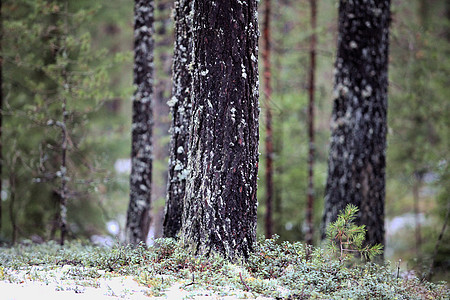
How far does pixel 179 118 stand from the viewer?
5945 mm

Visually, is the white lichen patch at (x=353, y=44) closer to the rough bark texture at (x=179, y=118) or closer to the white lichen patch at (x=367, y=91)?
the white lichen patch at (x=367, y=91)

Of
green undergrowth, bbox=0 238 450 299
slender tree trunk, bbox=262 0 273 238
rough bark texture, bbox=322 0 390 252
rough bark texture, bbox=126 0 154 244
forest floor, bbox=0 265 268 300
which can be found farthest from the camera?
slender tree trunk, bbox=262 0 273 238

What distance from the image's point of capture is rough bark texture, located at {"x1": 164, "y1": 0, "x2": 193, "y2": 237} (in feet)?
19.1

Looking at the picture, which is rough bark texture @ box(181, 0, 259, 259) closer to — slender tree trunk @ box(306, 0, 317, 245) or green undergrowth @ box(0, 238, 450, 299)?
green undergrowth @ box(0, 238, 450, 299)

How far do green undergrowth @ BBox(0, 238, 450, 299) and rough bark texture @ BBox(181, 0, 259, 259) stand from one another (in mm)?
284

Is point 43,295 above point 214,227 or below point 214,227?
below

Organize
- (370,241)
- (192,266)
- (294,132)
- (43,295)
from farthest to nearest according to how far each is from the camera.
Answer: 1. (294,132)
2. (370,241)
3. (192,266)
4. (43,295)

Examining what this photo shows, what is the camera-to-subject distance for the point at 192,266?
4715mm

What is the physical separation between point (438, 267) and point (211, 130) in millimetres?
6195

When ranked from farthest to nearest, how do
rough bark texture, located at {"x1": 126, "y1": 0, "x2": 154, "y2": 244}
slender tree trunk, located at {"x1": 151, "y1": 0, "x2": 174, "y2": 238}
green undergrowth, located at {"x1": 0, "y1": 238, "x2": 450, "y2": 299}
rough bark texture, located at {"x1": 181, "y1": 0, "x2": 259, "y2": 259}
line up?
slender tree trunk, located at {"x1": 151, "y1": 0, "x2": 174, "y2": 238} < rough bark texture, located at {"x1": 126, "y1": 0, "x2": 154, "y2": 244} < rough bark texture, located at {"x1": 181, "y1": 0, "x2": 259, "y2": 259} < green undergrowth, located at {"x1": 0, "y1": 238, "x2": 450, "y2": 299}

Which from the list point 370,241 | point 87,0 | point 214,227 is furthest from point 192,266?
point 87,0

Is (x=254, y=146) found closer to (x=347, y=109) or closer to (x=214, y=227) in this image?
(x=214, y=227)

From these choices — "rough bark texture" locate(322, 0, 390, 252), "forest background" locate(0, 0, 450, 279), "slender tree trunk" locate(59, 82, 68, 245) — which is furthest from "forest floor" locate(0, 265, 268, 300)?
"forest background" locate(0, 0, 450, 279)

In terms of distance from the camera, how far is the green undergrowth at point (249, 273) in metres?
4.21
